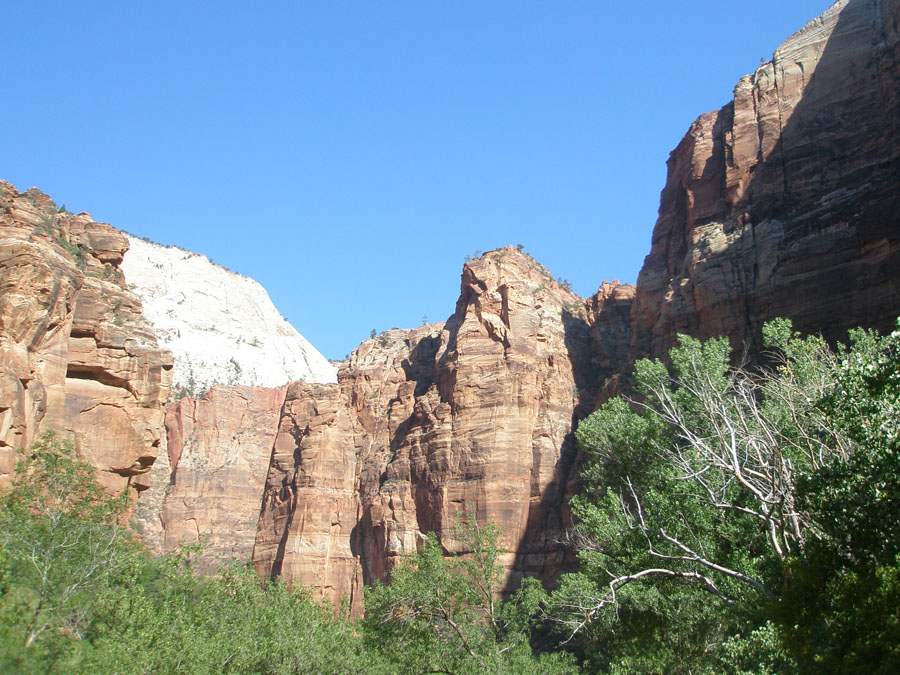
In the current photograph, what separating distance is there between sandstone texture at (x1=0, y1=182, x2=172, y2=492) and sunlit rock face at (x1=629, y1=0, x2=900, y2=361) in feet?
111

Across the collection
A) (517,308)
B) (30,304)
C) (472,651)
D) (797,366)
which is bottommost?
(472,651)

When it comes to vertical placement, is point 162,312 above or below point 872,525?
above

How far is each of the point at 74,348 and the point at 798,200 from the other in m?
43.1

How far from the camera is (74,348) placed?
1698 inches

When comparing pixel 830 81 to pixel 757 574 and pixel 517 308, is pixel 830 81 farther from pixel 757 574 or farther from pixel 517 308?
pixel 757 574

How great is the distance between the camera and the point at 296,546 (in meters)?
72.1

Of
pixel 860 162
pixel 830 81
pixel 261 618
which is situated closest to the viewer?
pixel 261 618

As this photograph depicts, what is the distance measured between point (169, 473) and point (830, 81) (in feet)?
224

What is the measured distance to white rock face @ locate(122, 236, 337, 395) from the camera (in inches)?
4690

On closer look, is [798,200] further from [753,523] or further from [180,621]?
[180,621]

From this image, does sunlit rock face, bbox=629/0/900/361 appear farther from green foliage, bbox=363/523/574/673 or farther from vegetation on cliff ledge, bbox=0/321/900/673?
green foliage, bbox=363/523/574/673

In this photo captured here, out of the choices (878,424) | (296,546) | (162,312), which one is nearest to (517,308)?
(296,546)

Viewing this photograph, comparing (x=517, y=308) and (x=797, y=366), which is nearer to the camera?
(x=797, y=366)

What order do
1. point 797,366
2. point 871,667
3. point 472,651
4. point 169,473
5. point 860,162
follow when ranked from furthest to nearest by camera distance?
point 169,473
point 860,162
point 472,651
point 797,366
point 871,667
